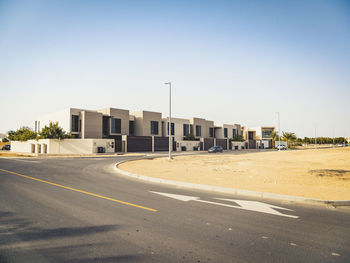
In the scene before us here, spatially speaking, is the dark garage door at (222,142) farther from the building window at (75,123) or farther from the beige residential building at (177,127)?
the building window at (75,123)

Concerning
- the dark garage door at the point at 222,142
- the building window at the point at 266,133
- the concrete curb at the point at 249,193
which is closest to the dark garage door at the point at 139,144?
the dark garage door at the point at 222,142

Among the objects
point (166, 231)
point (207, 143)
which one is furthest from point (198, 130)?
point (166, 231)

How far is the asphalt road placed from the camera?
355cm

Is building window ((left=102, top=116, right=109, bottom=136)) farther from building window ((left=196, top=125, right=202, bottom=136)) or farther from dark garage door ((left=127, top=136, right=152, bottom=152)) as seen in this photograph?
building window ((left=196, top=125, right=202, bottom=136))

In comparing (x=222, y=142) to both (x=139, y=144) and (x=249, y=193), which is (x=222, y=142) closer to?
(x=139, y=144)

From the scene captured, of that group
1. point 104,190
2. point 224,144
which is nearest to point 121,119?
point 224,144

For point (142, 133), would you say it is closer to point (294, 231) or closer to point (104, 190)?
point (104, 190)

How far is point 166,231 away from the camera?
4535 mm

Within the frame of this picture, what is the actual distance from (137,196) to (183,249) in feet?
14.2

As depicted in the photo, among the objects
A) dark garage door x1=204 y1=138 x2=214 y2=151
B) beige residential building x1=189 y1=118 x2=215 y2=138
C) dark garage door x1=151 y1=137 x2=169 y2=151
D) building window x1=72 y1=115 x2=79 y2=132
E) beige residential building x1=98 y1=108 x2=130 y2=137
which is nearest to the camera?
building window x1=72 y1=115 x2=79 y2=132

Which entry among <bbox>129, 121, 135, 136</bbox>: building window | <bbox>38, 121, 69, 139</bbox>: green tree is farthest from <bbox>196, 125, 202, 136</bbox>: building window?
<bbox>38, 121, 69, 139</bbox>: green tree

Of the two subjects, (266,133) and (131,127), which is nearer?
(131,127)

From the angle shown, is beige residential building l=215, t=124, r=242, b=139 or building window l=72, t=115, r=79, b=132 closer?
building window l=72, t=115, r=79, b=132

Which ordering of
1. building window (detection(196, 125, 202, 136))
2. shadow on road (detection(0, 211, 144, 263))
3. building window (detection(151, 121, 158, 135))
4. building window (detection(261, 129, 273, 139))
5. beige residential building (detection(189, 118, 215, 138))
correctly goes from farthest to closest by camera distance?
building window (detection(261, 129, 273, 139)) → building window (detection(196, 125, 202, 136)) → beige residential building (detection(189, 118, 215, 138)) → building window (detection(151, 121, 158, 135)) → shadow on road (detection(0, 211, 144, 263))
